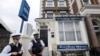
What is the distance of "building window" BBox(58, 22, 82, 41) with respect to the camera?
11422mm

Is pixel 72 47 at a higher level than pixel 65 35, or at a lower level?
lower

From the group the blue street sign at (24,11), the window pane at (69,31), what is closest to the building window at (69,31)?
the window pane at (69,31)

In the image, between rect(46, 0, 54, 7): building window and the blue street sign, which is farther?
rect(46, 0, 54, 7): building window

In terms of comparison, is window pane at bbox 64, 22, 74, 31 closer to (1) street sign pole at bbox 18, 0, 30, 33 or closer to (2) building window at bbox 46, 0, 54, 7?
(1) street sign pole at bbox 18, 0, 30, 33

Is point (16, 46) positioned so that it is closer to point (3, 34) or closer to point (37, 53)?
point (37, 53)

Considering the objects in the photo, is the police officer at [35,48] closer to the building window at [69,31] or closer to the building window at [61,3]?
the building window at [69,31]

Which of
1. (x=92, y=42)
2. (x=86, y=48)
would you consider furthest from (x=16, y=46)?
(x=92, y=42)

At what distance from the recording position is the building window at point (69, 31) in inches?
450

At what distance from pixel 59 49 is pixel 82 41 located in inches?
89.1

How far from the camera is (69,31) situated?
11766 mm

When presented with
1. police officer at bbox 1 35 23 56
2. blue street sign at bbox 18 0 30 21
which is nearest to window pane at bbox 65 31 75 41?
blue street sign at bbox 18 0 30 21

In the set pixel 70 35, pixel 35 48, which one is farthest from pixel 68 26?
pixel 35 48

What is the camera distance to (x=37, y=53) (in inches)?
155

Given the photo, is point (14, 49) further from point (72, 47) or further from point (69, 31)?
point (69, 31)
